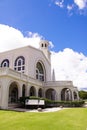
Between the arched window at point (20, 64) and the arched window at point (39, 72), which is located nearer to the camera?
the arched window at point (20, 64)

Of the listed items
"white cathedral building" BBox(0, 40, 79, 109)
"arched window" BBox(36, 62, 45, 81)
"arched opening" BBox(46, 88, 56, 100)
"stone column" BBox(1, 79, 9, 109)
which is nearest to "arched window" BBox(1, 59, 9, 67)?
"white cathedral building" BBox(0, 40, 79, 109)

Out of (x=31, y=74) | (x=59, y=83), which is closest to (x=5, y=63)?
(x=31, y=74)

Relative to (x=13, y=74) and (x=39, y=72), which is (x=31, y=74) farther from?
(x=13, y=74)

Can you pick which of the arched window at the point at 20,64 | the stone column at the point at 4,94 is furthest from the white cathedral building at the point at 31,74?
the stone column at the point at 4,94

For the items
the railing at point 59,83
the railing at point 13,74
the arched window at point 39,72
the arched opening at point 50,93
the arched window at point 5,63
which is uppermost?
the arched window at point 5,63

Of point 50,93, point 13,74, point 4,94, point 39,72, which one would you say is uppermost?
point 39,72

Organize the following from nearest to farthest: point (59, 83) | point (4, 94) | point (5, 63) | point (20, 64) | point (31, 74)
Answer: point (4, 94) < point (31, 74) < point (20, 64) < point (59, 83) < point (5, 63)

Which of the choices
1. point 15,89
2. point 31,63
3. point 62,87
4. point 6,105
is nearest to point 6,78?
point 6,105

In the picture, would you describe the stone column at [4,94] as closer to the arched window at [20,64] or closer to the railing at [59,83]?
the arched window at [20,64]

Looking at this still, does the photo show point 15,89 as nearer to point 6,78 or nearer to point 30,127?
point 6,78

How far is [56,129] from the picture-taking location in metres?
10.3

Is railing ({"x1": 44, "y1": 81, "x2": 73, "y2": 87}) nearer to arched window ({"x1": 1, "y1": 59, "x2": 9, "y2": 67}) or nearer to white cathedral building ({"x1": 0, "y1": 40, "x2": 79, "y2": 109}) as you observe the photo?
white cathedral building ({"x1": 0, "y1": 40, "x2": 79, "y2": 109})

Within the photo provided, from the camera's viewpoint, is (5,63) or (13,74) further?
(5,63)

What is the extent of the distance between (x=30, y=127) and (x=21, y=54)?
30237 millimetres
